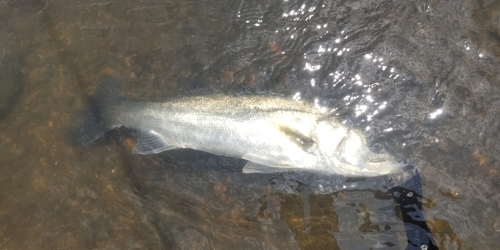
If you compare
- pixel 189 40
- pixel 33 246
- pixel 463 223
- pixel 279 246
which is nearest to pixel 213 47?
pixel 189 40

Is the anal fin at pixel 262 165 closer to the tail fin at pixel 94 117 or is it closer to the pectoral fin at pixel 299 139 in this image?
the pectoral fin at pixel 299 139

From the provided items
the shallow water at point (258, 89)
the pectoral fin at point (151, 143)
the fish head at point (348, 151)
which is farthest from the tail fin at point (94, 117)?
the fish head at point (348, 151)

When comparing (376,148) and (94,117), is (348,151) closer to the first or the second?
(376,148)

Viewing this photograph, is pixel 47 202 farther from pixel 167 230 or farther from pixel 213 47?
pixel 213 47

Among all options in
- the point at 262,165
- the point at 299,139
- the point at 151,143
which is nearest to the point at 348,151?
the point at 299,139

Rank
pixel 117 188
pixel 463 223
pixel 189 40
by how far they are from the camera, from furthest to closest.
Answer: pixel 189 40, pixel 117 188, pixel 463 223

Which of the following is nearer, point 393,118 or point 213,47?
point 393,118
